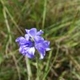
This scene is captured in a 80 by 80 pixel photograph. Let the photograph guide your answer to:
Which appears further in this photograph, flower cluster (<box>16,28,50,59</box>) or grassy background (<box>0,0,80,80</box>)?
grassy background (<box>0,0,80,80</box>)

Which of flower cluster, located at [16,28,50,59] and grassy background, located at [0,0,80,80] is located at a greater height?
grassy background, located at [0,0,80,80]

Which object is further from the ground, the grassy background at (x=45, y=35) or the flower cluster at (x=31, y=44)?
the grassy background at (x=45, y=35)

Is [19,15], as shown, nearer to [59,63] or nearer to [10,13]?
[10,13]

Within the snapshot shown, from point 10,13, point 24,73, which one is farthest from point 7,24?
point 24,73

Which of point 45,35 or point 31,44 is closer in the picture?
point 31,44

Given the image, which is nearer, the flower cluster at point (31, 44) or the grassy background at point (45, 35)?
the flower cluster at point (31, 44)

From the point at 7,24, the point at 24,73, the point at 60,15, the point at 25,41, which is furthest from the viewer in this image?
the point at 60,15

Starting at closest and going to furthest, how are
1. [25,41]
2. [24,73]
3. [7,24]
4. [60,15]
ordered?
[25,41]
[24,73]
[7,24]
[60,15]

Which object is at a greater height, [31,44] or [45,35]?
[45,35]
